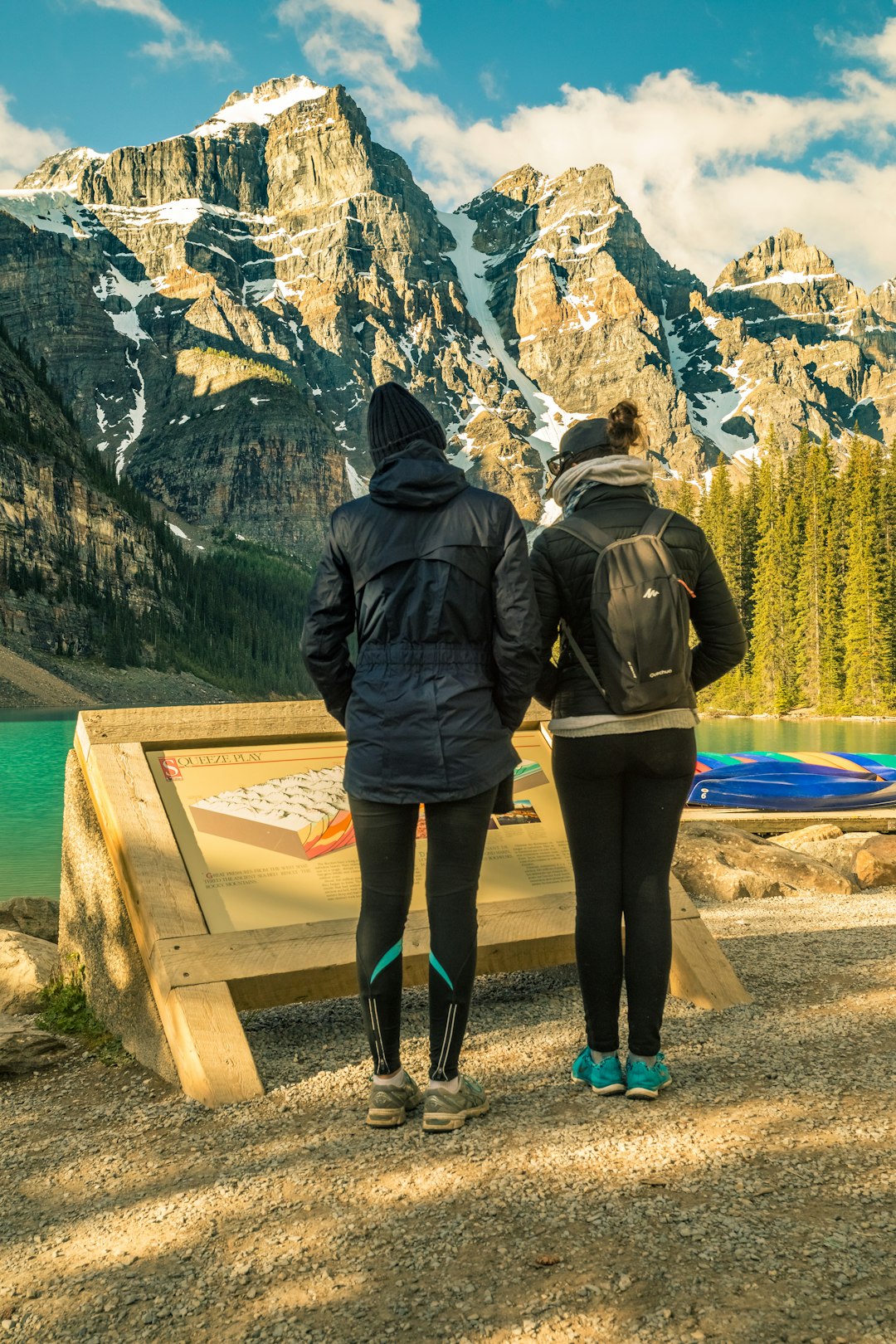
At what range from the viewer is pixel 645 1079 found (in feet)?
12.2

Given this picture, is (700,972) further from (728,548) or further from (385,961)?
(728,548)

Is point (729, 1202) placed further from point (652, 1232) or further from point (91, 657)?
point (91, 657)

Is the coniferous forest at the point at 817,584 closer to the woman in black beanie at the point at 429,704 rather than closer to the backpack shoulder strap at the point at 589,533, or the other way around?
the backpack shoulder strap at the point at 589,533

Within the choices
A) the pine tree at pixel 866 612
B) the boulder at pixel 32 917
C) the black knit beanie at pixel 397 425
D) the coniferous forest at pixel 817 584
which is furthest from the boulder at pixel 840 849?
the pine tree at pixel 866 612

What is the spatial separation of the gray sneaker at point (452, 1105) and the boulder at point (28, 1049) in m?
2.00

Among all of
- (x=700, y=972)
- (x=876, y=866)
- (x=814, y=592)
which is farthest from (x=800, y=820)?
(x=814, y=592)

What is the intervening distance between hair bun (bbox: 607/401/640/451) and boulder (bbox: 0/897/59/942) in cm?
668

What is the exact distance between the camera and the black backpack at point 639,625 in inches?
144

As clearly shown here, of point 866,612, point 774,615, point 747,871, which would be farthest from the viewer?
point 774,615

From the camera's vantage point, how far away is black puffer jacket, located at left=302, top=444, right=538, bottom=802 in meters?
3.50

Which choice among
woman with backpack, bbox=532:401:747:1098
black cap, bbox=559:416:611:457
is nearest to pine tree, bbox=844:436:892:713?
black cap, bbox=559:416:611:457

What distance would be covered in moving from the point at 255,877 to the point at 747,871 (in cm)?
599

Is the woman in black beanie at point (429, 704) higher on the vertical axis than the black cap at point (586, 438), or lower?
lower

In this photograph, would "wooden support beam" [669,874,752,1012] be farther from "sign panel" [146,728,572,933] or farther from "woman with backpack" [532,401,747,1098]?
"woman with backpack" [532,401,747,1098]
